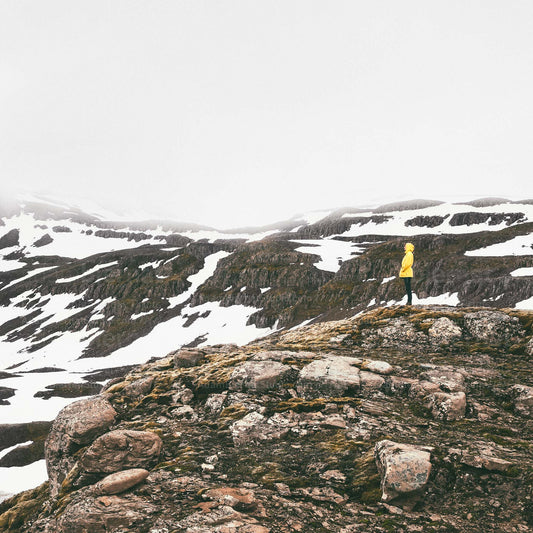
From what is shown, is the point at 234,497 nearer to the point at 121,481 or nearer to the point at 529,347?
the point at 121,481

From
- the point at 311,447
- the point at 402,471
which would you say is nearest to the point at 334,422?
the point at 311,447

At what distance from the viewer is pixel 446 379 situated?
393 inches

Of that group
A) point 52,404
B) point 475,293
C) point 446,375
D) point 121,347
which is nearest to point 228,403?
point 446,375

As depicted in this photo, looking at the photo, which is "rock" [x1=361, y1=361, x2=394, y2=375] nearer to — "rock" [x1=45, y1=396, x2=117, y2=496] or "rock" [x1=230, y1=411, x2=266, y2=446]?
"rock" [x1=230, y1=411, x2=266, y2=446]

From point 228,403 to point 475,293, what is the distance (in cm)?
9894

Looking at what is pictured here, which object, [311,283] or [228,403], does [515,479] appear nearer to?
[228,403]

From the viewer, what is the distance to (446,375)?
10172mm

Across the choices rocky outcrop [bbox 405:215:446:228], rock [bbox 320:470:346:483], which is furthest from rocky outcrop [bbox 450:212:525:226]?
rock [bbox 320:470:346:483]

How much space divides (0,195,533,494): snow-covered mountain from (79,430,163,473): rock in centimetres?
6959

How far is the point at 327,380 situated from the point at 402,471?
14.4 ft

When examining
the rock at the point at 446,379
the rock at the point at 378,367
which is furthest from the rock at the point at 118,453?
the rock at the point at 446,379

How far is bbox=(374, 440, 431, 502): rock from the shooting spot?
5.88m

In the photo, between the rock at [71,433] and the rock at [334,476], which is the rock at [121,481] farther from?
the rock at [334,476]

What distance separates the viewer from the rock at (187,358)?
14.9 meters
